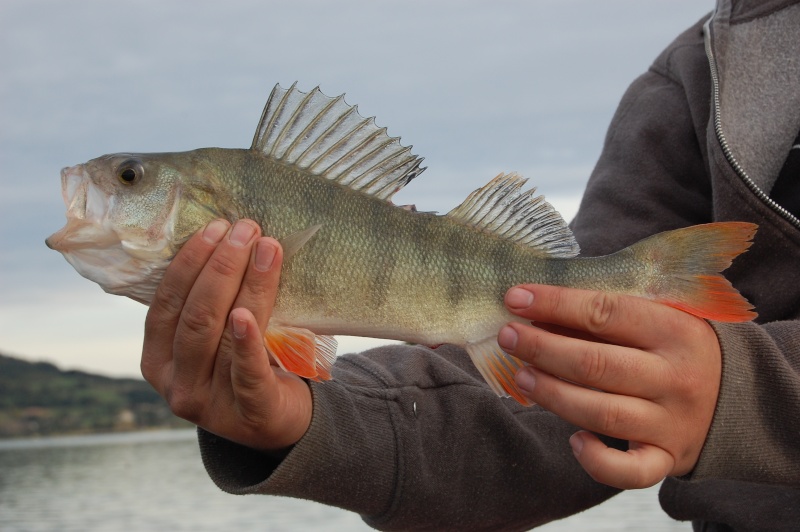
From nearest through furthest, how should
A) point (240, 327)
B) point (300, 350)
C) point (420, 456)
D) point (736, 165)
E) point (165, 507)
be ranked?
point (240, 327) < point (300, 350) < point (420, 456) < point (736, 165) < point (165, 507)

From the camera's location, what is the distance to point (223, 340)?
2.34 m

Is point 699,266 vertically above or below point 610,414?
above

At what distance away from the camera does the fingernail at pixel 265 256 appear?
2176 millimetres

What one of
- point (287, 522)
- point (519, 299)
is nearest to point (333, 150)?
point (519, 299)

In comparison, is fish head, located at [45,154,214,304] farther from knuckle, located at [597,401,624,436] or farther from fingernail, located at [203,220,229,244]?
knuckle, located at [597,401,624,436]

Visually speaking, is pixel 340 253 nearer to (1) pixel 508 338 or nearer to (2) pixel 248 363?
(2) pixel 248 363

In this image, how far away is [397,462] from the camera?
2877 millimetres

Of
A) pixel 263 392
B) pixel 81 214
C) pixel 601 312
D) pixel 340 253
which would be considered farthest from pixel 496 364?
pixel 81 214

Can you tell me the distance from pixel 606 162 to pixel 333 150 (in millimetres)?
1866

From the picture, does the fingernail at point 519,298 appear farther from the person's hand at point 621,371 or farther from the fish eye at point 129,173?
the fish eye at point 129,173

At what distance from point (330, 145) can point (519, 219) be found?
2.04ft

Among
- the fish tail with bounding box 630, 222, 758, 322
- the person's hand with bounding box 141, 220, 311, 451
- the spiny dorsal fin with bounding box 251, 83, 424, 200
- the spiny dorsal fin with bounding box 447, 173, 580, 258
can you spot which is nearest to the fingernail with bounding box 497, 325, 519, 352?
the spiny dorsal fin with bounding box 447, 173, 580, 258

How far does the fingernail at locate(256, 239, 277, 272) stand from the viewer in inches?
85.7

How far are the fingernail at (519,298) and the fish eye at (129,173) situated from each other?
112 cm
